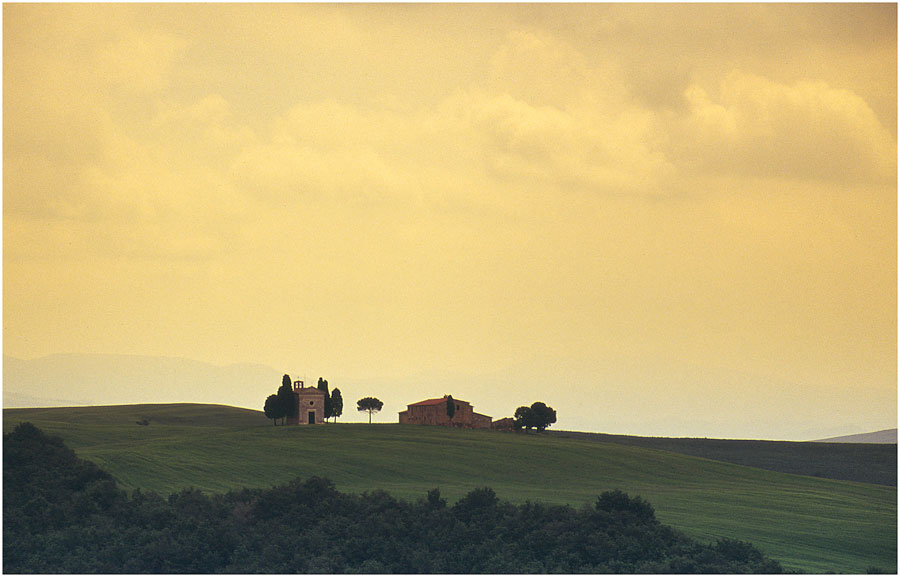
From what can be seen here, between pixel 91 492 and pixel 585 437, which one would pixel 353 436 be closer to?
pixel 585 437

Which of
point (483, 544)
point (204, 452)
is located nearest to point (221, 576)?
point (483, 544)

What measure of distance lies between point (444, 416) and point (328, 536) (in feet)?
272

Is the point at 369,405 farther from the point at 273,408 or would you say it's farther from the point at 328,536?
the point at 328,536

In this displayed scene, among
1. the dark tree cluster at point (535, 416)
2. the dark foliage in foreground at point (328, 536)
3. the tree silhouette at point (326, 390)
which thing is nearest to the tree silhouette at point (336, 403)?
the tree silhouette at point (326, 390)

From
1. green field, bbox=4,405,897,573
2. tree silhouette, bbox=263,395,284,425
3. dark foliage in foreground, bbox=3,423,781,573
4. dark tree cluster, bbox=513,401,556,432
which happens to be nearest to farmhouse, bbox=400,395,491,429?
dark tree cluster, bbox=513,401,556,432

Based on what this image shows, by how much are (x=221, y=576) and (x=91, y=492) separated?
10.6 m

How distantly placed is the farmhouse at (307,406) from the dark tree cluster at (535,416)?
26.3 metres

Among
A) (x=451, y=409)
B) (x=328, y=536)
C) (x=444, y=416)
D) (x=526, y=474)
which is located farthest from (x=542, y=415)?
(x=328, y=536)

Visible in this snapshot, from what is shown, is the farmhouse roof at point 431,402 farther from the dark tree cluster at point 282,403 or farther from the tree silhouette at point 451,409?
the dark tree cluster at point 282,403

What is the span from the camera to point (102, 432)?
3627 inches

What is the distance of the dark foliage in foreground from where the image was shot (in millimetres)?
35656

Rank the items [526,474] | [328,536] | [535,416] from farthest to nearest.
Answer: [535,416]
[526,474]
[328,536]

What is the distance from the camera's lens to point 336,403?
381ft

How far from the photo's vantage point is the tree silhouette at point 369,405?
131 m
